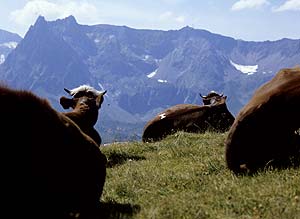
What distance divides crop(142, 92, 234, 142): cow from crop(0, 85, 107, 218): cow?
1500 centimetres

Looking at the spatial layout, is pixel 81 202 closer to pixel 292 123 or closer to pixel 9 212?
pixel 9 212

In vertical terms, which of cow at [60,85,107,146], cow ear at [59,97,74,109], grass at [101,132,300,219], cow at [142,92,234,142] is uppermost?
grass at [101,132,300,219]

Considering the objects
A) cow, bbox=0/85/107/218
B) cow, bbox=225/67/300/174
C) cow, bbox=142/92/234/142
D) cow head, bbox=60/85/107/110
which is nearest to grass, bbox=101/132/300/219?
cow, bbox=225/67/300/174

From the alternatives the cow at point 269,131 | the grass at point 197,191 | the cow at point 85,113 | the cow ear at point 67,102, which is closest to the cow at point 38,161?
the grass at point 197,191

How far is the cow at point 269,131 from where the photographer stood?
35.2ft

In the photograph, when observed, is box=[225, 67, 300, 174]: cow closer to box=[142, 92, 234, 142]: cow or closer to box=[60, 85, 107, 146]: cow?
box=[60, 85, 107, 146]: cow

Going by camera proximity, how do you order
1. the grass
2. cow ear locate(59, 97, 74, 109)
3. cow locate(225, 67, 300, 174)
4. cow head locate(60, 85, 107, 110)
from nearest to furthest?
the grass, cow locate(225, 67, 300, 174), cow head locate(60, 85, 107, 110), cow ear locate(59, 97, 74, 109)

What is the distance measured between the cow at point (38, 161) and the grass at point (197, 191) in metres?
0.81

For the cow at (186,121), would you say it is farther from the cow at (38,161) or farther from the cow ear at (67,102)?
the cow at (38,161)

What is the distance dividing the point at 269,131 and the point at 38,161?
17.0 feet

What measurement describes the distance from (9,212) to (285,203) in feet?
12.2

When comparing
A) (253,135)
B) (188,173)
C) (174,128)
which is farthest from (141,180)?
(174,128)

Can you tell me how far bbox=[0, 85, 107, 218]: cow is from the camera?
7035 millimetres

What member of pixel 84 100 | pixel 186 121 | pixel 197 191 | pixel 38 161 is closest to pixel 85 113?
pixel 84 100
